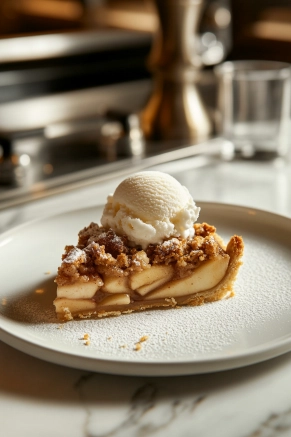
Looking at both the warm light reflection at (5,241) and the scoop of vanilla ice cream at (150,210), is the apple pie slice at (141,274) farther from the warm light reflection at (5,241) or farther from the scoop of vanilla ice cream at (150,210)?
the warm light reflection at (5,241)

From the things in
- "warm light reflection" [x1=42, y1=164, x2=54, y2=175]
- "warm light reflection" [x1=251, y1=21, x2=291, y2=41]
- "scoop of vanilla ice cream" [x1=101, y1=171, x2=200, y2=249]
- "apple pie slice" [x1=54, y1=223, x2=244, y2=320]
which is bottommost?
"warm light reflection" [x1=42, y1=164, x2=54, y2=175]

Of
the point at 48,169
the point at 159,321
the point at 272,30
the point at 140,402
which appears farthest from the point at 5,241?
the point at 272,30

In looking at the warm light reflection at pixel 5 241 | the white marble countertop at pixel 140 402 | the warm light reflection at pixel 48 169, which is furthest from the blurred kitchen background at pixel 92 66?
the white marble countertop at pixel 140 402

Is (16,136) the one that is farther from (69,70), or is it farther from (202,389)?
(202,389)

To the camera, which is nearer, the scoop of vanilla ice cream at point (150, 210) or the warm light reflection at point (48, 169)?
the scoop of vanilla ice cream at point (150, 210)

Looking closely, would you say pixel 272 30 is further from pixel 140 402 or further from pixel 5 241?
pixel 140 402

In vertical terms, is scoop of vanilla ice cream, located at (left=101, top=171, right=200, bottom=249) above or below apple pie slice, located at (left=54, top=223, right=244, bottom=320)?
above

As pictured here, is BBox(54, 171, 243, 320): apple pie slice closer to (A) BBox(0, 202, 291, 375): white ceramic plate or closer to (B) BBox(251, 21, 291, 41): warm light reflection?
(A) BBox(0, 202, 291, 375): white ceramic plate

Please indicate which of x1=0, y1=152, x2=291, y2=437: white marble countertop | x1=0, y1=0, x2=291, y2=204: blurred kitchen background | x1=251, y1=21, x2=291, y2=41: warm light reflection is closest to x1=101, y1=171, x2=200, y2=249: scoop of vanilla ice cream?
x1=0, y1=152, x2=291, y2=437: white marble countertop
